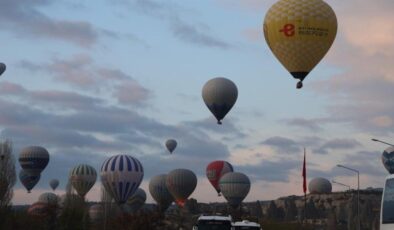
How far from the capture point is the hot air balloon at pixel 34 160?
486 feet

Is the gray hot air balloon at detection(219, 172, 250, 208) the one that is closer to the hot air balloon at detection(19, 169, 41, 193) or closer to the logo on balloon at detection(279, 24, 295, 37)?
the hot air balloon at detection(19, 169, 41, 193)

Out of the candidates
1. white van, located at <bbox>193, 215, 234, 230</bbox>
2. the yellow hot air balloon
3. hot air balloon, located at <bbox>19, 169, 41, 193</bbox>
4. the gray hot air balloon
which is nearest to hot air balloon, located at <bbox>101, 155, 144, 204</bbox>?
the gray hot air balloon

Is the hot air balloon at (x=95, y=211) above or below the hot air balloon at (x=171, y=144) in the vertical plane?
below

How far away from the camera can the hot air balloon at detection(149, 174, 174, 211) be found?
152250mm

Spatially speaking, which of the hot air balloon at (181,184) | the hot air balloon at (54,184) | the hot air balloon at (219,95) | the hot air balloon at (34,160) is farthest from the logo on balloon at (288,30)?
the hot air balloon at (54,184)

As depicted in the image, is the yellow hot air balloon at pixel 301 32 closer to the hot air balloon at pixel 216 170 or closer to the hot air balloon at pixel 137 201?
the hot air balloon at pixel 216 170

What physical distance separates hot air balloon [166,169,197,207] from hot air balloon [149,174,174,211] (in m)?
5.53

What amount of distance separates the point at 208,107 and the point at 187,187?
126 ft

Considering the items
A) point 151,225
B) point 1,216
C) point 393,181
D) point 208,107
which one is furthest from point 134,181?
point 393,181

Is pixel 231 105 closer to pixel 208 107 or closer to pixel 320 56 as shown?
pixel 208 107

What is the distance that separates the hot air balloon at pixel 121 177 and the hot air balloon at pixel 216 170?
3514 cm

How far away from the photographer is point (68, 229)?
94625 millimetres

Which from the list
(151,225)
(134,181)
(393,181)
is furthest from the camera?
(134,181)

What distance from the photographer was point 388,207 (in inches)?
1283
